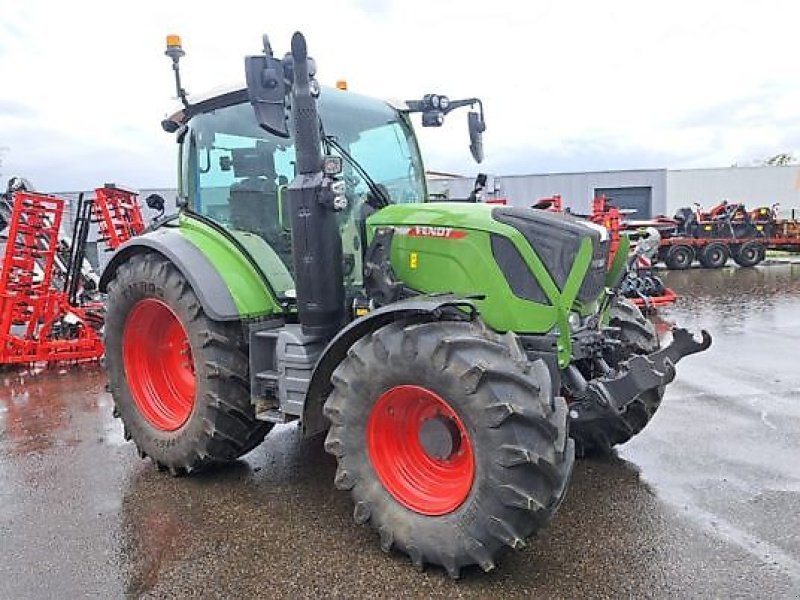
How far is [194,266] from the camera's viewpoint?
14.0 ft

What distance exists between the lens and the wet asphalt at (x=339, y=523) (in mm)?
A: 3184

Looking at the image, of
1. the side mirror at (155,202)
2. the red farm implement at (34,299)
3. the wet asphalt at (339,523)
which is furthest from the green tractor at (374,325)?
the red farm implement at (34,299)

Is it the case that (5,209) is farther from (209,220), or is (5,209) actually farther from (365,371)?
(365,371)

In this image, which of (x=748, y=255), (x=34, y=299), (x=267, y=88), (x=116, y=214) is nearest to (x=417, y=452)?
(x=267, y=88)

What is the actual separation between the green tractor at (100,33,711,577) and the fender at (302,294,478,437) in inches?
0.5

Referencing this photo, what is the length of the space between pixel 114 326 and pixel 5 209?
19.5 feet

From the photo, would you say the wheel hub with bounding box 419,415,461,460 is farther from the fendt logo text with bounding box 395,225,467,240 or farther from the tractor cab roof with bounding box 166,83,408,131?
the tractor cab roof with bounding box 166,83,408,131

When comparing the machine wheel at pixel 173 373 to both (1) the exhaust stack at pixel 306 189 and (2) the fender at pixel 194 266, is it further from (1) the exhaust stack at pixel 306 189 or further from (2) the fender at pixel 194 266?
(1) the exhaust stack at pixel 306 189

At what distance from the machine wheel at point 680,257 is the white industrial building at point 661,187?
8502 mm

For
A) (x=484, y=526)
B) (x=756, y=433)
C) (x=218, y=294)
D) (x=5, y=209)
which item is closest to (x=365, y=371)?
(x=484, y=526)

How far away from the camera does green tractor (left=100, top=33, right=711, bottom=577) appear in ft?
10.2

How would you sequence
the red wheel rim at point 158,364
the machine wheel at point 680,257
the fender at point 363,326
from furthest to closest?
1. the machine wheel at point 680,257
2. the red wheel rim at point 158,364
3. the fender at point 363,326

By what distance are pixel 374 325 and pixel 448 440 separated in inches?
26.2

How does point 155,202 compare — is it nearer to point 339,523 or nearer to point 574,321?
point 339,523
